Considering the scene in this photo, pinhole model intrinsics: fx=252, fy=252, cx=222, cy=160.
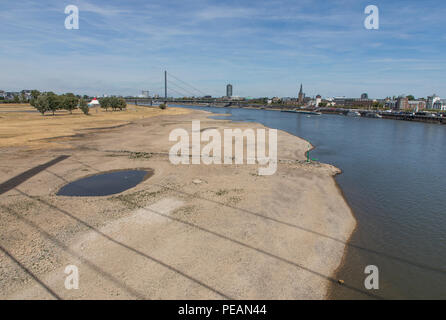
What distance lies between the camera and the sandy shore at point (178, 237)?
30.0 feet

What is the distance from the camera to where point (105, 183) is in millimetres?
20547

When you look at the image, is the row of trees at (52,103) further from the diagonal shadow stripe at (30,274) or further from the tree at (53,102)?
the diagonal shadow stripe at (30,274)

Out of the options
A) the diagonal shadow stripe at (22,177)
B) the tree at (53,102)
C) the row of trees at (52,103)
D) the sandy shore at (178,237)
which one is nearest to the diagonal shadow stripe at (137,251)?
the sandy shore at (178,237)

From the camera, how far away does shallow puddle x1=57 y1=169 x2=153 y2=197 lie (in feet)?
59.8

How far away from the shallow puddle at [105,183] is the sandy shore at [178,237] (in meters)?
1.02

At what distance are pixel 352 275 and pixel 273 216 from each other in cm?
511

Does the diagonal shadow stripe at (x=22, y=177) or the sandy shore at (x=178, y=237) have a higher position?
the diagonal shadow stripe at (x=22, y=177)

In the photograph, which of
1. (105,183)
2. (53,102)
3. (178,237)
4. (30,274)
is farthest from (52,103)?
(178,237)

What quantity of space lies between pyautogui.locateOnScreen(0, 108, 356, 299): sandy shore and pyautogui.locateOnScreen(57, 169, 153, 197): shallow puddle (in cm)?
102

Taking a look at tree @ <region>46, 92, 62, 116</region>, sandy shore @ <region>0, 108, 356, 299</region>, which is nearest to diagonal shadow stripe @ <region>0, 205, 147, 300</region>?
sandy shore @ <region>0, 108, 356, 299</region>

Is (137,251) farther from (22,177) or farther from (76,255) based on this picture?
(22,177)

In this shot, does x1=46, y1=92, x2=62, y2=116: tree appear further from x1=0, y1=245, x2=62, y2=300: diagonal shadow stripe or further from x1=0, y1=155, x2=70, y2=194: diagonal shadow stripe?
x1=0, y1=245, x2=62, y2=300: diagonal shadow stripe

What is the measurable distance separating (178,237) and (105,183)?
11.3 metres
